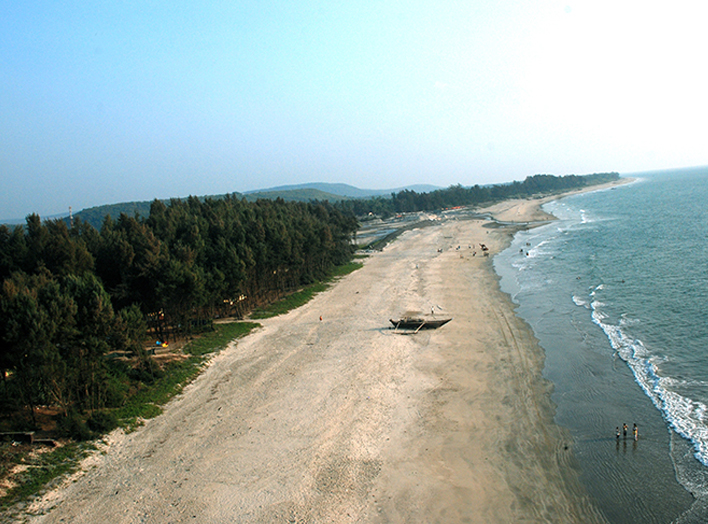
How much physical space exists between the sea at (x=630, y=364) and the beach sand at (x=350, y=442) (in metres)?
1.41

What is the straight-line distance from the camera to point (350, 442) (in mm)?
19719

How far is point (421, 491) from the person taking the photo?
16.5m

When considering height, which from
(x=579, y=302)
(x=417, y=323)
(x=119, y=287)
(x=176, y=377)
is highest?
(x=119, y=287)

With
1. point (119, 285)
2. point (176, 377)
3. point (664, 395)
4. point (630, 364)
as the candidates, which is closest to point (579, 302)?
point (630, 364)

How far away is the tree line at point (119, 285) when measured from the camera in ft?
65.4

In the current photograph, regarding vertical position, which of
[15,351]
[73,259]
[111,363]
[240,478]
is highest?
[73,259]

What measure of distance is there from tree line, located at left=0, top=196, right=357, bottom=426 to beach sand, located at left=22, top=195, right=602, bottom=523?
4.20m

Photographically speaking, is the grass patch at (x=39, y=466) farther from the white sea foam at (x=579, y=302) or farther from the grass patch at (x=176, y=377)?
the white sea foam at (x=579, y=302)

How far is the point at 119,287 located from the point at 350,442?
20276 mm

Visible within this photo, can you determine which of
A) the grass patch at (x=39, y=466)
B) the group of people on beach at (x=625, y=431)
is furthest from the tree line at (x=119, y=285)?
the group of people on beach at (x=625, y=431)

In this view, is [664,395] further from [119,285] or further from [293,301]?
[119,285]

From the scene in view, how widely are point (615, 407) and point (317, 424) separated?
48.6 feet

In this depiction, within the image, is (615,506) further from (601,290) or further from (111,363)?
(601,290)

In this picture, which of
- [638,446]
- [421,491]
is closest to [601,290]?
[638,446]
